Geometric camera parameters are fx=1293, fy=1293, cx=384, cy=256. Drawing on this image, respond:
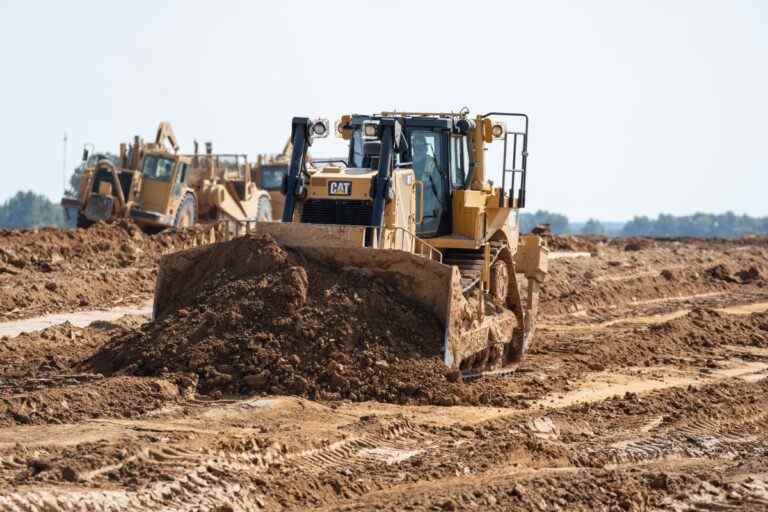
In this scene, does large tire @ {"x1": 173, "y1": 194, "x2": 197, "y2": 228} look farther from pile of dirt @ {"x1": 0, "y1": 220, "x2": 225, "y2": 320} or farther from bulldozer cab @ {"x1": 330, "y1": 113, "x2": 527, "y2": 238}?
bulldozer cab @ {"x1": 330, "y1": 113, "x2": 527, "y2": 238}

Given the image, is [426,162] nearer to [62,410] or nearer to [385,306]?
[385,306]

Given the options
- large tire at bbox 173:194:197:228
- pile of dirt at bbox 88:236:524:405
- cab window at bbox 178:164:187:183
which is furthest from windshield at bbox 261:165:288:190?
pile of dirt at bbox 88:236:524:405

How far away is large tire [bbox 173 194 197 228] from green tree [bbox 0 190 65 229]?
56.2 metres

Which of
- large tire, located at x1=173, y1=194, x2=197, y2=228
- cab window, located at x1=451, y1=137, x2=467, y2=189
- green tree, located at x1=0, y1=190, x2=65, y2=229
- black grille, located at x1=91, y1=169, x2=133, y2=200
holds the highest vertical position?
cab window, located at x1=451, y1=137, x2=467, y2=189

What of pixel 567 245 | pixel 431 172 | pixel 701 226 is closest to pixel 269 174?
pixel 567 245

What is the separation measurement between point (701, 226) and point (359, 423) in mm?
108480

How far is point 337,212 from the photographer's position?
13.4 m

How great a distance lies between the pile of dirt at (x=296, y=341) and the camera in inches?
454

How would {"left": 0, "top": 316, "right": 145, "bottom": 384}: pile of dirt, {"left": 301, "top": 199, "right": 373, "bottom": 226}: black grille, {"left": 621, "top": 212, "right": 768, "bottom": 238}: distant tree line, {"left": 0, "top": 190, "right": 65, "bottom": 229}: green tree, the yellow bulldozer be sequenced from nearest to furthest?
{"left": 0, "top": 316, "right": 145, "bottom": 384}: pile of dirt < {"left": 301, "top": 199, "right": 373, "bottom": 226}: black grille < the yellow bulldozer < {"left": 0, "top": 190, "right": 65, "bottom": 229}: green tree < {"left": 621, "top": 212, "right": 768, "bottom": 238}: distant tree line

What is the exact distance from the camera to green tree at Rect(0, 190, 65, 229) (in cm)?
8619

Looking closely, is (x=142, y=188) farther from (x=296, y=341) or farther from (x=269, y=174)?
(x=296, y=341)

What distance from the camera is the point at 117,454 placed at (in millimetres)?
8141

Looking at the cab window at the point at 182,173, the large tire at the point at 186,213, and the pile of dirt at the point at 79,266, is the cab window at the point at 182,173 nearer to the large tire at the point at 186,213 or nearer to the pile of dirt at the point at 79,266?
the large tire at the point at 186,213

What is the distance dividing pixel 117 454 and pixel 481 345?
5.86m
